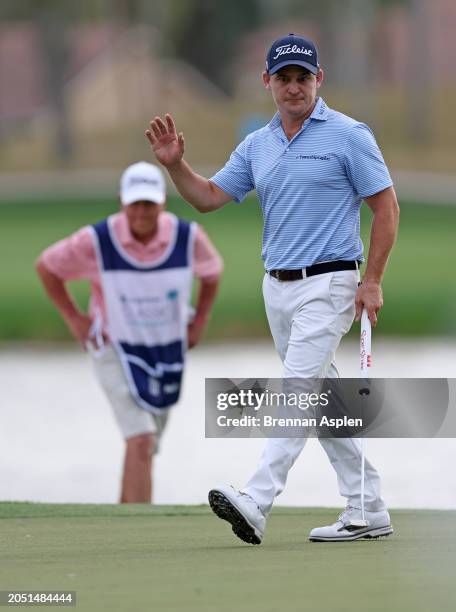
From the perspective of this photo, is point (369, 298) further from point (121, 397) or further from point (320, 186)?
point (121, 397)

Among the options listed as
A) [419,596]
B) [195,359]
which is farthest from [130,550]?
[195,359]

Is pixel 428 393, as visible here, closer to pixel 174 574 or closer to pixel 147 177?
pixel 174 574

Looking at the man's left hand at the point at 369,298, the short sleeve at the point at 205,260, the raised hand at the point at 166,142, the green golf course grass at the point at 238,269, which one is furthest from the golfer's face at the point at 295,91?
the green golf course grass at the point at 238,269

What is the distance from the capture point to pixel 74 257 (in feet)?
37.1

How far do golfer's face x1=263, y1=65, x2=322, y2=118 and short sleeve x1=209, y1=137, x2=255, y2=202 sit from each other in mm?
352

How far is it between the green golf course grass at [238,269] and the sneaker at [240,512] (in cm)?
1923

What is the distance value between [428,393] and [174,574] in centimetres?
227

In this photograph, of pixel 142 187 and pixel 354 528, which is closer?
pixel 354 528

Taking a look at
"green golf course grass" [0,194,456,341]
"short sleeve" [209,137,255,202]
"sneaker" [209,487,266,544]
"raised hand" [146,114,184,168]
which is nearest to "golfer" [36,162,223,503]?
"short sleeve" [209,137,255,202]

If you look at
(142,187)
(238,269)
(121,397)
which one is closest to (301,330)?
(142,187)

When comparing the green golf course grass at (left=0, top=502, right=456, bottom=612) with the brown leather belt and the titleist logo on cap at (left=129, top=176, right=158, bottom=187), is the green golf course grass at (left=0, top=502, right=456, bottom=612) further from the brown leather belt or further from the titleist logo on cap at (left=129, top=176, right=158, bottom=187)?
the titleist logo on cap at (left=129, top=176, right=158, bottom=187)

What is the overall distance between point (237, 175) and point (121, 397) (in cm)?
338

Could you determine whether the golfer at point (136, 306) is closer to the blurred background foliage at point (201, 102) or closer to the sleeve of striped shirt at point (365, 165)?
the sleeve of striped shirt at point (365, 165)

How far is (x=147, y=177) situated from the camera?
10977mm
